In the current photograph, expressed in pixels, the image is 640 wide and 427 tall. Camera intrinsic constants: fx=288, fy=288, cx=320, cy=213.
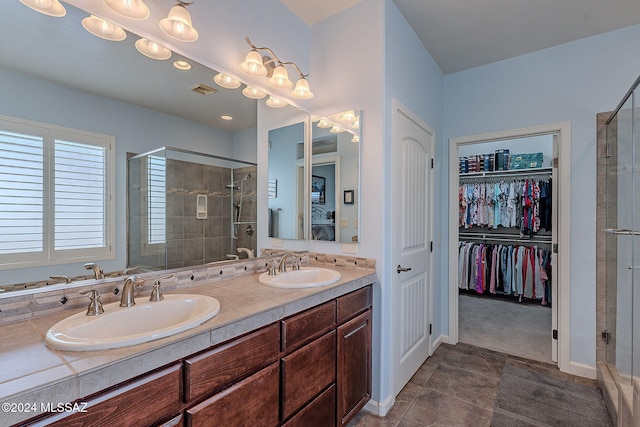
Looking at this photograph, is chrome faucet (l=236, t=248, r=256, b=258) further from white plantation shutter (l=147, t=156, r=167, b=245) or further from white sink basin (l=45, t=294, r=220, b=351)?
white sink basin (l=45, t=294, r=220, b=351)

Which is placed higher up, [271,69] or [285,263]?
[271,69]

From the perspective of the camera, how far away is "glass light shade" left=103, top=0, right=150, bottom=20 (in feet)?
4.09

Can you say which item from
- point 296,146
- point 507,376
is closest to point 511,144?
point 507,376

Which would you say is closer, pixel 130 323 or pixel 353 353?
pixel 130 323

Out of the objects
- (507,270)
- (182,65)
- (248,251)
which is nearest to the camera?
(182,65)

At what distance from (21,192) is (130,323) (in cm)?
62

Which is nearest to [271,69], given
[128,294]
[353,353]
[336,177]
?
[336,177]

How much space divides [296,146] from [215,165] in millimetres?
764

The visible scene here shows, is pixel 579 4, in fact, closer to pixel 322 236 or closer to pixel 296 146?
pixel 296 146

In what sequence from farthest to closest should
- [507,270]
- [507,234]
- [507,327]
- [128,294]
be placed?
[507,234], [507,270], [507,327], [128,294]

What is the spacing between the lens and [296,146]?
7.63 feet

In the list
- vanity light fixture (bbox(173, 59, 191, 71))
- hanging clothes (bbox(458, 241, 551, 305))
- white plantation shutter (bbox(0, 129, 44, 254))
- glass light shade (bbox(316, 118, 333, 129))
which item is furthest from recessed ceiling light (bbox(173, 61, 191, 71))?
hanging clothes (bbox(458, 241, 551, 305))

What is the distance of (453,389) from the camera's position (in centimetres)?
222

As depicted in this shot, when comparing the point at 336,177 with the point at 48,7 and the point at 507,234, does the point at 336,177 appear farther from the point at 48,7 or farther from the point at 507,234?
the point at 507,234
